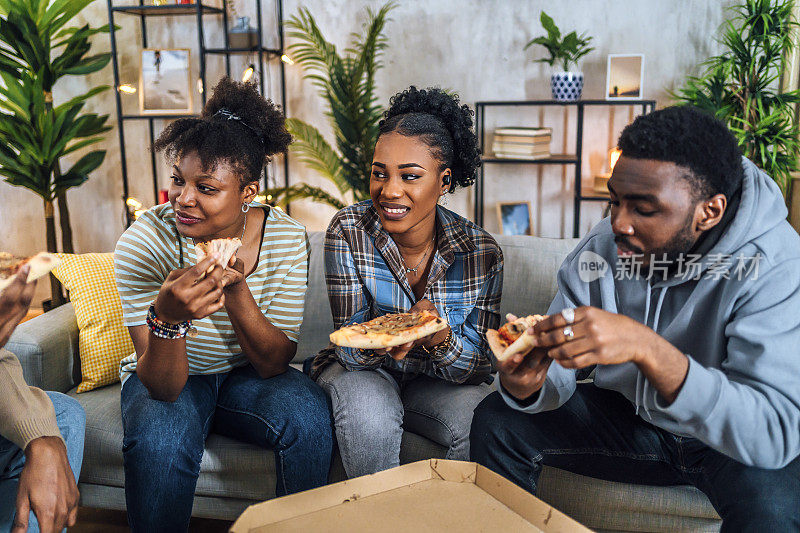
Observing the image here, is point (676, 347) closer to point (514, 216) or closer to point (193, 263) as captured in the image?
point (193, 263)

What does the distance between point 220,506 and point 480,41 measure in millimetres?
3006

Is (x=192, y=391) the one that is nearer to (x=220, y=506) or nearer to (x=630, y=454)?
(x=220, y=506)

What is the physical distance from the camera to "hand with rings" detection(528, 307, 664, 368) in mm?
1144

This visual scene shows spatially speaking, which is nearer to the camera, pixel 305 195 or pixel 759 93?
pixel 759 93

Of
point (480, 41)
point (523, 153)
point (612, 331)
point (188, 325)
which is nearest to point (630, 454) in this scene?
point (612, 331)

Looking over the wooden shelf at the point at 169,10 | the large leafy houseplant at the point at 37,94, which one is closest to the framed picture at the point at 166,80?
the wooden shelf at the point at 169,10

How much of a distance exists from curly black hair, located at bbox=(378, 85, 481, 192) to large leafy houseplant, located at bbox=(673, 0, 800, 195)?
187 cm

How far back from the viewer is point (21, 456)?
142 cm

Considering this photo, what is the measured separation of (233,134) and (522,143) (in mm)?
2269

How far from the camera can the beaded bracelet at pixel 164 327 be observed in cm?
150

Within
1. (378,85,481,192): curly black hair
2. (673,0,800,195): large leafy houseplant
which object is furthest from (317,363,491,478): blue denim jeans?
(673,0,800,195): large leafy houseplant

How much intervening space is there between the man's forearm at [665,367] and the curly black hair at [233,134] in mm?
1095

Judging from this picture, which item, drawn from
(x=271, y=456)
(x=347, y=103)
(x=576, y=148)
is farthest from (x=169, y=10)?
(x=271, y=456)

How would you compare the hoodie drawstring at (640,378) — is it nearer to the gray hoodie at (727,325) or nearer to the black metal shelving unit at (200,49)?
the gray hoodie at (727,325)
